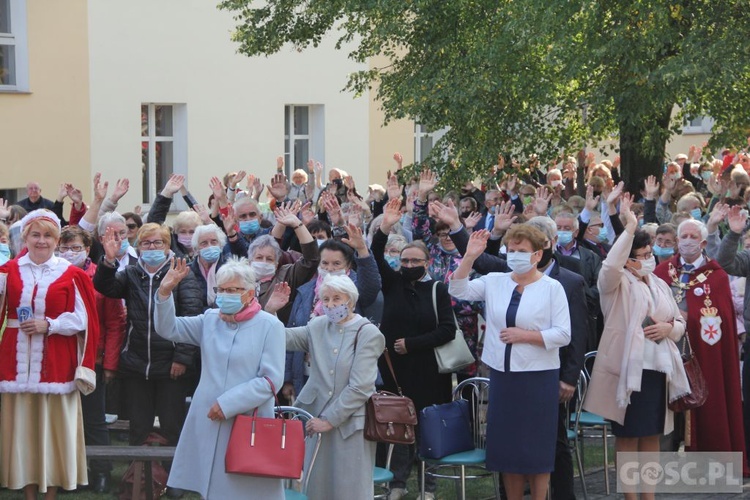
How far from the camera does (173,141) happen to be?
73.2ft

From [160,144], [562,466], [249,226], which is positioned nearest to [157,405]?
[249,226]

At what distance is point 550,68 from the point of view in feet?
48.4

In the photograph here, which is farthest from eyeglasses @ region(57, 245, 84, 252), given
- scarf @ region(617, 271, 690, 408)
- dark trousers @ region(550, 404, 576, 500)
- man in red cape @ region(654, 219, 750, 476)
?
man in red cape @ region(654, 219, 750, 476)

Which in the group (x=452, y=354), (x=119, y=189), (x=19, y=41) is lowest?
(x=452, y=354)

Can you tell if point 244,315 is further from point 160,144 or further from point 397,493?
point 160,144

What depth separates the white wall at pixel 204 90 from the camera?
2056cm

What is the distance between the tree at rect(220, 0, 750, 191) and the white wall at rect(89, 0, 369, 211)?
3793 mm

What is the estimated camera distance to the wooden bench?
7.77 metres

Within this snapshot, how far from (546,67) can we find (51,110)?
8600mm

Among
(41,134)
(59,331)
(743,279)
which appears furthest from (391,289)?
(41,134)

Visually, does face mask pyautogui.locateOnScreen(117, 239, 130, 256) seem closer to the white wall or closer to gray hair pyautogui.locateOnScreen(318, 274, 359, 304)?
gray hair pyautogui.locateOnScreen(318, 274, 359, 304)

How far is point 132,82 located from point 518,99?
821 centimetres

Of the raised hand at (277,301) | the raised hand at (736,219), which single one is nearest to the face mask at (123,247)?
the raised hand at (277,301)

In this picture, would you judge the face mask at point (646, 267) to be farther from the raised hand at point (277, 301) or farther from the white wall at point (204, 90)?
the white wall at point (204, 90)
